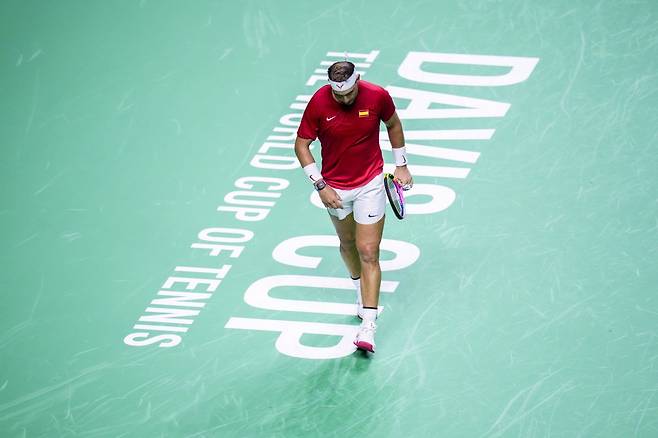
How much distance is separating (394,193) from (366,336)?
3.58ft

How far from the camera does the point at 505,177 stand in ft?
36.8

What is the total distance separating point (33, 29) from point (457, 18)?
15.5 ft

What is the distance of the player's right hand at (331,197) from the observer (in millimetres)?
8984

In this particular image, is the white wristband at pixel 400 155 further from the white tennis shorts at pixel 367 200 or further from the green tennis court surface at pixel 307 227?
the green tennis court surface at pixel 307 227

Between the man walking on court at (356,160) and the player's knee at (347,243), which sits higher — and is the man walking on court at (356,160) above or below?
above

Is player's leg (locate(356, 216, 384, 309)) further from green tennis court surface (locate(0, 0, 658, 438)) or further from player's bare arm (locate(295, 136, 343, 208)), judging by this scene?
green tennis court surface (locate(0, 0, 658, 438))

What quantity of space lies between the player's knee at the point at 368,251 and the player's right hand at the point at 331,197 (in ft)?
1.16

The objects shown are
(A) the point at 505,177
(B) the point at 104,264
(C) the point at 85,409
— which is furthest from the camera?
(A) the point at 505,177

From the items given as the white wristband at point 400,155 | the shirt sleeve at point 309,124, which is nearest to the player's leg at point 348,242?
the white wristband at point 400,155

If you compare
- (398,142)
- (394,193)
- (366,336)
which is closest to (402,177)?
(394,193)

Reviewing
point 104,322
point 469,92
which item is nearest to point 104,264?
point 104,322

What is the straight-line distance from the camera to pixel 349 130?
8859mm

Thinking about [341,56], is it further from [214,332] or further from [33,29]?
[214,332]

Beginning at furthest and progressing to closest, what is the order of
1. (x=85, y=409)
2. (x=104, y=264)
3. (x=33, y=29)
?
(x=33, y=29)
(x=104, y=264)
(x=85, y=409)
